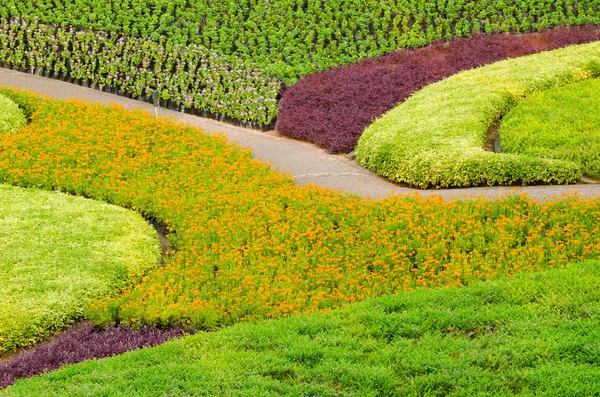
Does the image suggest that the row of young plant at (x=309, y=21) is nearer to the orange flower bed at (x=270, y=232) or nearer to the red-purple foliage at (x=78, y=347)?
the orange flower bed at (x=270, y=232)

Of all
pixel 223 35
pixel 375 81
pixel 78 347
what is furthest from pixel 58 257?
pixel 223 35

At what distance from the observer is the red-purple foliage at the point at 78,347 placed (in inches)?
390

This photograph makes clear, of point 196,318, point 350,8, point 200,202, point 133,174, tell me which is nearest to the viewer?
point 196,318

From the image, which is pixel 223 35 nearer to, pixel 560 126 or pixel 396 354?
pixel 560 126

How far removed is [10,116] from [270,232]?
8.19 meters

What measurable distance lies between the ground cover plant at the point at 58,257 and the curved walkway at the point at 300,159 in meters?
3.93

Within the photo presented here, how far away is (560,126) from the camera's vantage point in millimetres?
16516

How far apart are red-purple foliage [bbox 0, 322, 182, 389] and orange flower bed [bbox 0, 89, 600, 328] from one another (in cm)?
28

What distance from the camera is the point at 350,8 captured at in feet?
82.5

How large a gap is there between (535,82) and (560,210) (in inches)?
272

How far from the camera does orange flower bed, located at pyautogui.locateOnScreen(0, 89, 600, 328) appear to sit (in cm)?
1130

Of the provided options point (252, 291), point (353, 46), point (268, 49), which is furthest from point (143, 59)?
point (252, 291)

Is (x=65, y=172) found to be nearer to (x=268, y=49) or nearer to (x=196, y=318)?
(x=196, y=318)

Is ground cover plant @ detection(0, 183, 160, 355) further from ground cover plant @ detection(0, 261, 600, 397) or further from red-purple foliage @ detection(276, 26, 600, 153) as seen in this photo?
red-purple foliage @ detection(276, 26, 600, 153)
